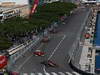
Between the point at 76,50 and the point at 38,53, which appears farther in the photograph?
the point at 76,50

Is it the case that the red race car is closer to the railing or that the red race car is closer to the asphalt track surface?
the asphalt track surface

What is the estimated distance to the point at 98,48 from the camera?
107 m

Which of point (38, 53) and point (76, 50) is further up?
point (38, 53)

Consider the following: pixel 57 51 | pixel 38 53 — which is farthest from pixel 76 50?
pixel 38 53

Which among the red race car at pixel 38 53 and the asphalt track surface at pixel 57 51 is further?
the red race car at pixel 38 53

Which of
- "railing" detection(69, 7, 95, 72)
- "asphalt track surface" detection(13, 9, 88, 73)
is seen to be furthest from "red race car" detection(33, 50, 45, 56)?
"railing" detection(69, 7, 95, 72)

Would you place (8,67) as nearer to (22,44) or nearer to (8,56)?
(8,56)

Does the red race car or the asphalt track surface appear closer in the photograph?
the asphalt track surface

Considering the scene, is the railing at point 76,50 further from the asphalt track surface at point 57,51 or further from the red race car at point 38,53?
the red race car at point 38,53

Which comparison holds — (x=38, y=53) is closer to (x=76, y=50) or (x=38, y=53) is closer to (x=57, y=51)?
(x=57, y=51)

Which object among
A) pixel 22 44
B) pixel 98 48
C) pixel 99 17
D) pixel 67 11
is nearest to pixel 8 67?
pixel 22 44

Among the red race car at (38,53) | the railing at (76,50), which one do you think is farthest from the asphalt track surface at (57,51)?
the railing at (76,50)

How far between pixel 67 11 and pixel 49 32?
4098 cm

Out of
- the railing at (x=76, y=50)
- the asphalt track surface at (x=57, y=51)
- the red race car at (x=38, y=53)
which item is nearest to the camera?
the asphalt track surface at (x=57, y=51)
